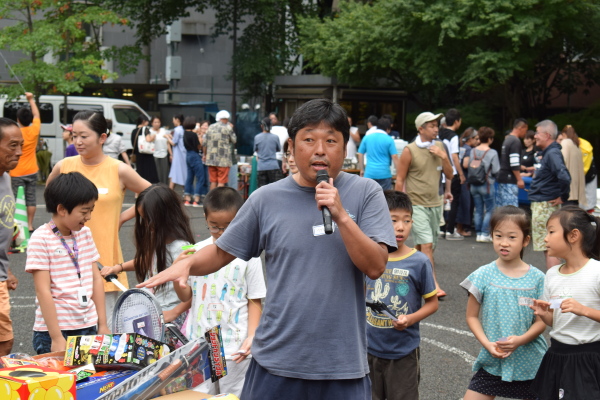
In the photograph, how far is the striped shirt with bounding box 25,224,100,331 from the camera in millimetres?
4062

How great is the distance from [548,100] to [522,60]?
17.3ft

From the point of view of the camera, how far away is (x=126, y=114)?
2367cm

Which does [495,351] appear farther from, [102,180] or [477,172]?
[477,172]

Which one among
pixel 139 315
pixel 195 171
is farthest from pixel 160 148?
pixel 139 315

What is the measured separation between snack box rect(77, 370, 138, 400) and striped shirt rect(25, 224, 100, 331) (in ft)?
3.88

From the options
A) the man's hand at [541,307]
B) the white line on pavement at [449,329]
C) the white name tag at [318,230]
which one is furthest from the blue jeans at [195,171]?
the white name tag at [318,230]

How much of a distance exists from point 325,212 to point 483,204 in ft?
34.5

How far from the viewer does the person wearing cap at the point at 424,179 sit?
803 cm

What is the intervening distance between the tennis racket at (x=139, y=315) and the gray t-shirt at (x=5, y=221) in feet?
4.23

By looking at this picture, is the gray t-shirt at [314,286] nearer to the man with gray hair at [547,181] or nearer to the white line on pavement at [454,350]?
the white line on pavement at [454,350]

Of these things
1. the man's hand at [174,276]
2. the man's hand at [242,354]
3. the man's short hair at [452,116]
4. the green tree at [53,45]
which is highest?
the green tree at [53,45]

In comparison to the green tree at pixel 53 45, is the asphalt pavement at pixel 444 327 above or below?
below

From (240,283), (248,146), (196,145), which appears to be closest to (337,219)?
(240,283)

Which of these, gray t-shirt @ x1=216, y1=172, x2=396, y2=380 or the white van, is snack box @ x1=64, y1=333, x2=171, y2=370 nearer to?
gray t-shirt @ x1=216, y1=172, x2=396, y2=380
